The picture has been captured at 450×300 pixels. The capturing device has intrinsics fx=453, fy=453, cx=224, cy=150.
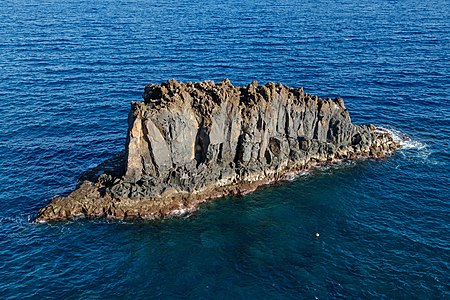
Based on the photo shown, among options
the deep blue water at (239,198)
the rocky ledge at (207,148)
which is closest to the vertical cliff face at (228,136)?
the rocky ledge at (207,148)

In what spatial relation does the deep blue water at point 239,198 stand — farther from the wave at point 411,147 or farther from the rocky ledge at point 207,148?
the rocky ledge at point 207,148

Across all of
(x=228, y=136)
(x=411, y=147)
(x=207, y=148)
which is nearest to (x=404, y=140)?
(x=411, y=147)

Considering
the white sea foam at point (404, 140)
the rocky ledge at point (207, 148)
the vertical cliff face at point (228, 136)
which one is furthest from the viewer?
the white sea foam at point (404, 140)

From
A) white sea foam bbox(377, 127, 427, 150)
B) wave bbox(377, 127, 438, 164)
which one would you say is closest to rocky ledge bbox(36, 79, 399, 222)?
Answer: wave bbox(377, 127, 438, 164)

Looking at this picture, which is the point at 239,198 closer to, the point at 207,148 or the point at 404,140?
the point at 207,148

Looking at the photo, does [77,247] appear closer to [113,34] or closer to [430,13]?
[113,34]

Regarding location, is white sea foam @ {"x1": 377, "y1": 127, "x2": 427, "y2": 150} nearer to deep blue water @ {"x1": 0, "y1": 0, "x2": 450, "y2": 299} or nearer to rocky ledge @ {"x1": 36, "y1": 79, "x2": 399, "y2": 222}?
deep blue water @ {"x1": 0, "y1": 0, "x2": 450, "y2": 299}
